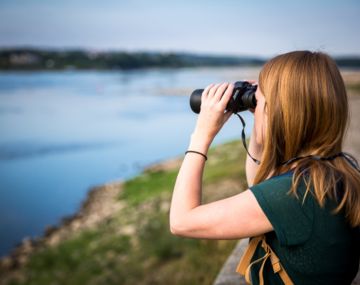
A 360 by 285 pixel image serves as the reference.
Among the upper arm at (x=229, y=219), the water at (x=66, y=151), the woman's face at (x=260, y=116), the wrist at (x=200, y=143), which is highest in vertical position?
the woman's face at (x=260, y=116)

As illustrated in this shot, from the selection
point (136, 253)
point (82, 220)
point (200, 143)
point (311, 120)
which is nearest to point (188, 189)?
point (200, 143)

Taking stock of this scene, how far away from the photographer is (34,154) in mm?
16203

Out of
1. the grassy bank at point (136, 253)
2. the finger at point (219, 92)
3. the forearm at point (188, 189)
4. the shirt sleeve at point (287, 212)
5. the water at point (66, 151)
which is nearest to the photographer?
the shirt sleeve at point (287, 212)

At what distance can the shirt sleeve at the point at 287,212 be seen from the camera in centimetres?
109

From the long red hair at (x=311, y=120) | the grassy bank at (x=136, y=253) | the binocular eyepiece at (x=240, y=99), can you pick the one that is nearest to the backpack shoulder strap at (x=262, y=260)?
the long red hair at (x=311, y=120)

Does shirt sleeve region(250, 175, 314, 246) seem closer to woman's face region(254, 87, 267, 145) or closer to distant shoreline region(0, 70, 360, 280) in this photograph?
woman's face region(254, 87, 267, 145)

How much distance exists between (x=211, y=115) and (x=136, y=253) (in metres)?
5.18

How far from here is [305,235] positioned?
1102mm

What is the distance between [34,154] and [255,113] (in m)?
15.9

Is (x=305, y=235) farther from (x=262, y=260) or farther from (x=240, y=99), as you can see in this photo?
(x=240, y=99)

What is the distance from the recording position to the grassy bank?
410cm

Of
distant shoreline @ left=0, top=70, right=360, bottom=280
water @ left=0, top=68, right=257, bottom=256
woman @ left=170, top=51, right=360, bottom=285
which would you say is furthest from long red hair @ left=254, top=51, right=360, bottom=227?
water @ left=0, top=68, right=257, bottom=256

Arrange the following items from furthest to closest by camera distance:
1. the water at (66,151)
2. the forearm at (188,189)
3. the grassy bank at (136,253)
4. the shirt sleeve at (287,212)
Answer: the water at (66,151) < the grassy bank at (136,253) < the forearm at (188,189) < the shirt sleeve at (287,212)

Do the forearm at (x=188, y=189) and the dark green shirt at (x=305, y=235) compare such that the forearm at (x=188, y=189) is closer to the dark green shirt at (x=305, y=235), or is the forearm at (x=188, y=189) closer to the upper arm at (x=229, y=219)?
the upper arm at (x=229, y=219)
